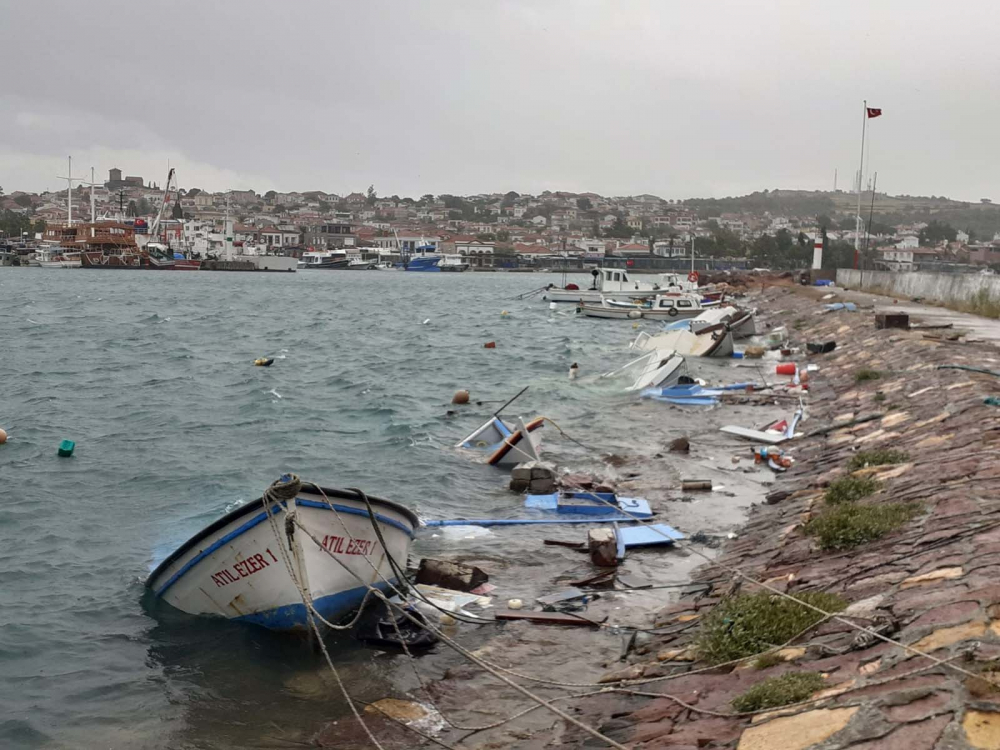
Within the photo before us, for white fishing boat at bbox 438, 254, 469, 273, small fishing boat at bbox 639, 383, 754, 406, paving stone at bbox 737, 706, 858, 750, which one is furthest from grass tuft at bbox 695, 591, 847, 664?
white fishing boat at bbox 438, 254, 469, 273

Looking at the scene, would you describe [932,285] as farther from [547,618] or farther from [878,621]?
[878,621]

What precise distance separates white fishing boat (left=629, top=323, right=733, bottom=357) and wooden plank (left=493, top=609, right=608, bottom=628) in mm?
19468

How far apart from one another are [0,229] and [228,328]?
149 m

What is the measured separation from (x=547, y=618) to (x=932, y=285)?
29.5m

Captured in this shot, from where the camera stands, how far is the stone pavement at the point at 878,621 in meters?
4.12

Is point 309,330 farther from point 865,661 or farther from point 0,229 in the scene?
point 0,229

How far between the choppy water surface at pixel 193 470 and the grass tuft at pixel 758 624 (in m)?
2.69

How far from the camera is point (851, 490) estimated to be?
29.5 feet

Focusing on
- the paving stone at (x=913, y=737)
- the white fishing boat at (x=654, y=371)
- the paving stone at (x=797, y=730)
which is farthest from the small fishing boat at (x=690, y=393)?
the paving stone at (x=913, y=737)

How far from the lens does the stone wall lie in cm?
2719

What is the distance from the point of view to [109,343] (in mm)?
35812

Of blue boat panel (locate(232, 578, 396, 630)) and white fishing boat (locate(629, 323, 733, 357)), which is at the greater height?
white fishing boat (locate(629, 323, 733, 357))

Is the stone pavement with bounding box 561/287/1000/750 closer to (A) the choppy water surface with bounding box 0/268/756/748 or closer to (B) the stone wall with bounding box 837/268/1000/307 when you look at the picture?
(A) the choppy water surface with bounding box 0/268/756/748

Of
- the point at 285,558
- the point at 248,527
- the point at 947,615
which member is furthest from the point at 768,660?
the point at 248,527
